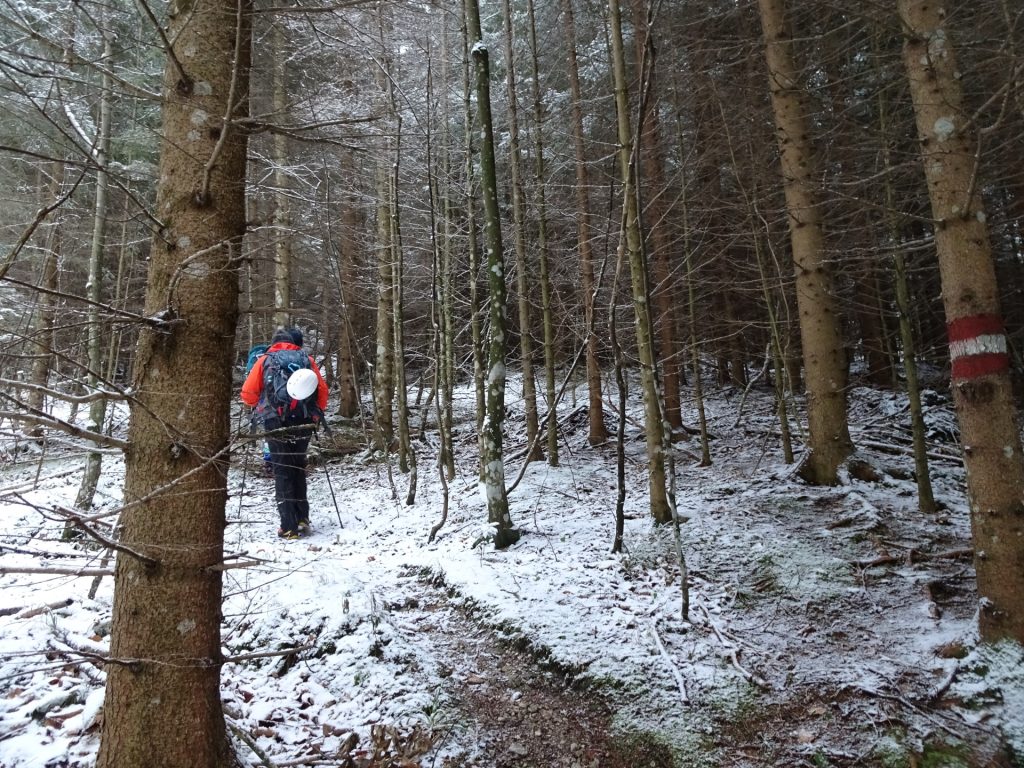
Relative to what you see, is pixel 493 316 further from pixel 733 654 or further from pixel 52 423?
pixel 52 423

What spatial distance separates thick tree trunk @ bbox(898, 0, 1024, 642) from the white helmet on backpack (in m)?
5.60

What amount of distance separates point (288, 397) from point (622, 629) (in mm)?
4343

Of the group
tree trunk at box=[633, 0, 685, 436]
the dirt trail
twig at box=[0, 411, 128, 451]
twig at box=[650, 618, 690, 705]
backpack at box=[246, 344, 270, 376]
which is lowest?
the dirt trail

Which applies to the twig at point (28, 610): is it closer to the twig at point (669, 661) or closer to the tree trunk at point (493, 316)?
the tree trunk at point (493, 316)

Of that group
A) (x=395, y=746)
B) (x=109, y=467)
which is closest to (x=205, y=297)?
(x=395, y=746)

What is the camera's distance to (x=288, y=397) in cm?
648

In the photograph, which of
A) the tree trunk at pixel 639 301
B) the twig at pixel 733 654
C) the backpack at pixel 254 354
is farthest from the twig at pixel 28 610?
the tree trunk at pixel 639 301

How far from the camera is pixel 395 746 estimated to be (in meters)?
3.21

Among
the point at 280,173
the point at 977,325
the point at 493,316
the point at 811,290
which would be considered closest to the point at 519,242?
the point at 493,316

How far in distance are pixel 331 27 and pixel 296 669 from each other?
474cm

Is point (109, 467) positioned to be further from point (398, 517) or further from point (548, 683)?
point (548, 683)

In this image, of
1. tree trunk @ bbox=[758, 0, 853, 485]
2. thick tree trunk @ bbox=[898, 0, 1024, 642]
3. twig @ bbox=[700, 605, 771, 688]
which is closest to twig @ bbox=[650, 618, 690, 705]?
twig @ bbox=[700, 605, 771, 688]

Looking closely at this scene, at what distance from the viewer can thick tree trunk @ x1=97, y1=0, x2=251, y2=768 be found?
86.1 inches

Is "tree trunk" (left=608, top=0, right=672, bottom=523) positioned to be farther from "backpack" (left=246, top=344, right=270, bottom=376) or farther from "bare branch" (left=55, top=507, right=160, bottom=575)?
"backpack" (left=246, top=344, right=270, bottom=376)
